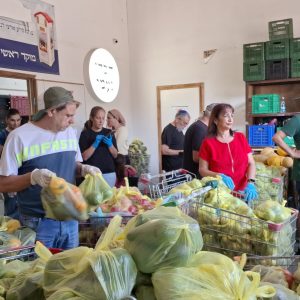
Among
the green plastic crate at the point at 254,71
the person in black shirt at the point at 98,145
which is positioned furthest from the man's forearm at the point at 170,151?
the green plastic crate at the point at 254,71

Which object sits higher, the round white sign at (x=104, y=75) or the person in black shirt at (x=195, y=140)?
the round white sign at (x=104, y=75)

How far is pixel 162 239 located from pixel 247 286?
23 centimetres

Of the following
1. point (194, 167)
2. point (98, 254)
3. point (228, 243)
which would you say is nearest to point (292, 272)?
point (228, 243)

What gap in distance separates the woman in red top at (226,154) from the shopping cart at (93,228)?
3.92 ft

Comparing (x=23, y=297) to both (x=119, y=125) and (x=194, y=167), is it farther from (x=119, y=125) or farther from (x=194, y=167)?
(x=119, y=125)

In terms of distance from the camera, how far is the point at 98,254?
0.87 metres

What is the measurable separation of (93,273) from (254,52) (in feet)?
17.3

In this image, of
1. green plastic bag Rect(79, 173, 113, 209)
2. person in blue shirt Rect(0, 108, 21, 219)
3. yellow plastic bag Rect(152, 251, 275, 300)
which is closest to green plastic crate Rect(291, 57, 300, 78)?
person in blue shirt Rect(0, 108, 21, 219)

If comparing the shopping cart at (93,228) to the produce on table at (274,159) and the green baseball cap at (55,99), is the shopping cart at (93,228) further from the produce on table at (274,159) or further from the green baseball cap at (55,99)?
the produce on table at (274,159)

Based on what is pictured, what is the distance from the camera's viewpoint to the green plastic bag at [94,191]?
1793mm

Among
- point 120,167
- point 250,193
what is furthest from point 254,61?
point 250,193

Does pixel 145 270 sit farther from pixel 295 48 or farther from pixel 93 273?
pixel 295 48

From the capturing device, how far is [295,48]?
5.25 m

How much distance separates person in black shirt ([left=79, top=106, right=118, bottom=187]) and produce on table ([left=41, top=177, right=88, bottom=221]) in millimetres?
2202
